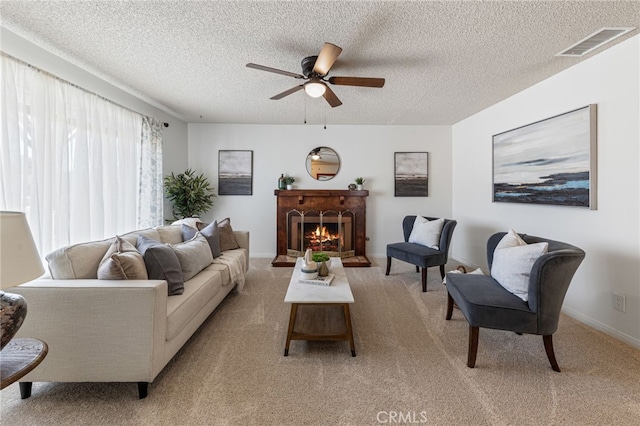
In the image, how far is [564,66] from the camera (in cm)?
253

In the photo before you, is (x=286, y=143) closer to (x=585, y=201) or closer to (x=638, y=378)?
(x=585, y=201)

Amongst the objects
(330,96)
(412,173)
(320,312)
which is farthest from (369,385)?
(412,173)

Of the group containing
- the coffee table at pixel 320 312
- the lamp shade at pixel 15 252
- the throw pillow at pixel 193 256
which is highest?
the lamp shade at pixel 15 252

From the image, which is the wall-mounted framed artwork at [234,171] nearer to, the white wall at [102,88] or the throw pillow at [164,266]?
the white wall at [102,88]

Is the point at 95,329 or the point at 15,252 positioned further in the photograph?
the point at 95,329

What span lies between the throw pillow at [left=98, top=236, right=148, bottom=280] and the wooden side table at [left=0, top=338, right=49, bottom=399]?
1.62 ft

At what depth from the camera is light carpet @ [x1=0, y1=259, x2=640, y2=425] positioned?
1.43m

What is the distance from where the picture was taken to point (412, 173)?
4828 millimetres

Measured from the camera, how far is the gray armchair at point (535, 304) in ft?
5.54

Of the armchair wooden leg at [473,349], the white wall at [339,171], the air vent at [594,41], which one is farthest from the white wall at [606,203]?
the white wall at [339,171]

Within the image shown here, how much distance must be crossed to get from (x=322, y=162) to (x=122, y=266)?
3.62 metres

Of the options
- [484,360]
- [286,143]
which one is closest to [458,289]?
[484,360]

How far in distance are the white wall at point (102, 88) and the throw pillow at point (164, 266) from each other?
1.93m

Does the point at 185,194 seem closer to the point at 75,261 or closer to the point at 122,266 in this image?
the point at 75,261
